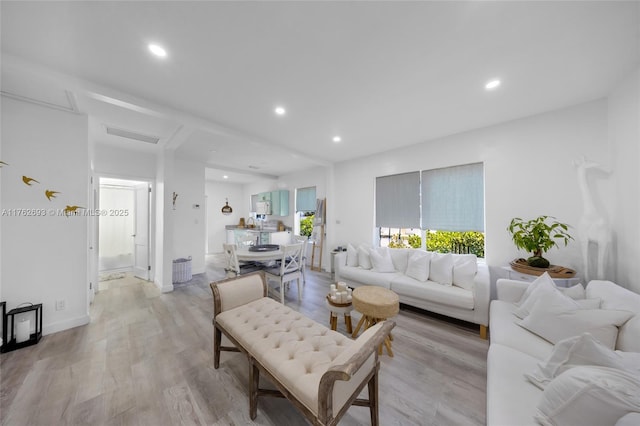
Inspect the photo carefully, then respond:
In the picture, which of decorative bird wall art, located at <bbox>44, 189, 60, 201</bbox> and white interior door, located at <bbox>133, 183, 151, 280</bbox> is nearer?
decorative bird wall art, located at <bbox>44, 189, 60, 201</bbox>

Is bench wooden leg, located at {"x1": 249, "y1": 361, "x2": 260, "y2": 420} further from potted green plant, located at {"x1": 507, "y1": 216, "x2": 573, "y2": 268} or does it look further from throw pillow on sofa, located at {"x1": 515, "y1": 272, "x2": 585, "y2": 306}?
potted green plant, located at {"x1": 507, "y1": 216, "x2": 573, "y2": 268}

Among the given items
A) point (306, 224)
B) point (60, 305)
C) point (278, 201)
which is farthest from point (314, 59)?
point (278, 201)

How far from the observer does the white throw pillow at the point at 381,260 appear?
3.47 meters

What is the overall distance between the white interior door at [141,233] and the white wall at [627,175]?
6941 millimetres

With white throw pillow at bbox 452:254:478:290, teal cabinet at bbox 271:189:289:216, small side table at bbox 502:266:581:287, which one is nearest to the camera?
small side table at bbox 502:266:581:287

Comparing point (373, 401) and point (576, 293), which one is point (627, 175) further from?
point (373, 401)

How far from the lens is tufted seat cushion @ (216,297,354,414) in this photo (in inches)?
46.2

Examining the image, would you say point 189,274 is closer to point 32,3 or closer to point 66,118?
point 66,118

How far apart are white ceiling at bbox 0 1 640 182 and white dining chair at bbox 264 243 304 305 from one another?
1.93m

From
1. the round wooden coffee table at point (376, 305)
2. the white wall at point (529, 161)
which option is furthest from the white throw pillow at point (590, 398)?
the white wall at point (529, 161)

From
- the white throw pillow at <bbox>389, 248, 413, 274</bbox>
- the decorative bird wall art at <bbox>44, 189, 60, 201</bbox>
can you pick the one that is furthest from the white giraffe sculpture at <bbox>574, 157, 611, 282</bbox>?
the decorative bird wall art at <bbox>44, 189, 60, 201</bbox>

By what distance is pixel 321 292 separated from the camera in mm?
3770

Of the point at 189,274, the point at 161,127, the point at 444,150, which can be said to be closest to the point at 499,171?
the point at 444,150

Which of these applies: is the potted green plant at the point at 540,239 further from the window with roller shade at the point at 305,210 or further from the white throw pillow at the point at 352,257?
the window with roller shade at the point at 305,210
